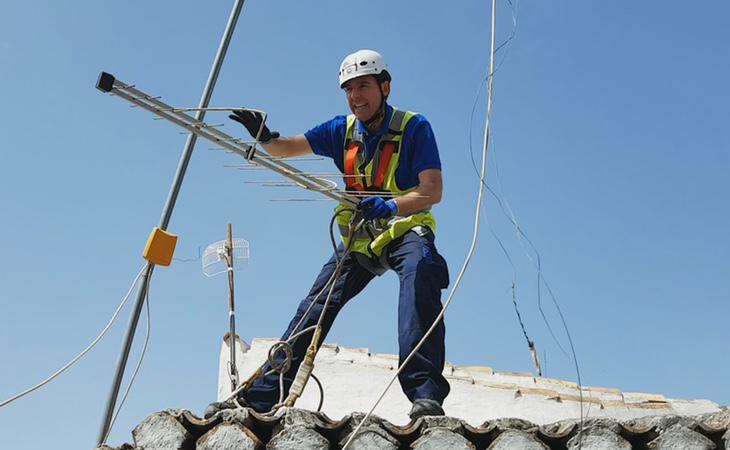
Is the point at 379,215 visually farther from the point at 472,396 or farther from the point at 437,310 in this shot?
the point at 472,396

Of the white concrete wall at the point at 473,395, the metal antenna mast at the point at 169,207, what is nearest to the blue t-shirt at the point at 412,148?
the metal antenna mast at the point at 169,207

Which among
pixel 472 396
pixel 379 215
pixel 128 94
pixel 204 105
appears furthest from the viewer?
pixel 472 396

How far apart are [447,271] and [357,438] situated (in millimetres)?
1386

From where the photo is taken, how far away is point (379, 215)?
5266mm

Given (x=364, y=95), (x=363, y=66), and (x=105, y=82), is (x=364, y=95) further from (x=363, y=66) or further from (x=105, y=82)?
(x=105, y=82)

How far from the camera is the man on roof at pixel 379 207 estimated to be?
5.27m

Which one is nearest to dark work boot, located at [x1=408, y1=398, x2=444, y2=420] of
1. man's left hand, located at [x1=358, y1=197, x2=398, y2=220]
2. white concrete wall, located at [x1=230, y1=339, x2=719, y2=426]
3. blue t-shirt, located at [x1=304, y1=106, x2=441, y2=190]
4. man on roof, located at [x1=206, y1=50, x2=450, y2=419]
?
man on roof, located at [x1=206, y1=50, x2=450, y2=419]

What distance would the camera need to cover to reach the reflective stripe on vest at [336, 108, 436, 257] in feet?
18.1

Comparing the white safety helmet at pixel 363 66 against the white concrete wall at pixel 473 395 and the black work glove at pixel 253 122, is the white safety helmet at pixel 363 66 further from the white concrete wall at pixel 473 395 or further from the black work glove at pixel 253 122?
the white concrete wall at pixel 473 395

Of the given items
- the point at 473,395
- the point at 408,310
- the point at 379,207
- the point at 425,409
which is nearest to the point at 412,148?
the point at 379,207

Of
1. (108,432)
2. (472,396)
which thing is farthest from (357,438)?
(472,396)

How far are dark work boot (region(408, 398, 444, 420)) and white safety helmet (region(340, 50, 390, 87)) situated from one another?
1.94 metres

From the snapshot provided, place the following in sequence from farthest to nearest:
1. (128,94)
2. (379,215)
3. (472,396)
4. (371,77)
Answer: (472,396) → (371,77) → (379,215) → (128,94)

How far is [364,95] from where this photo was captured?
5.64 m
